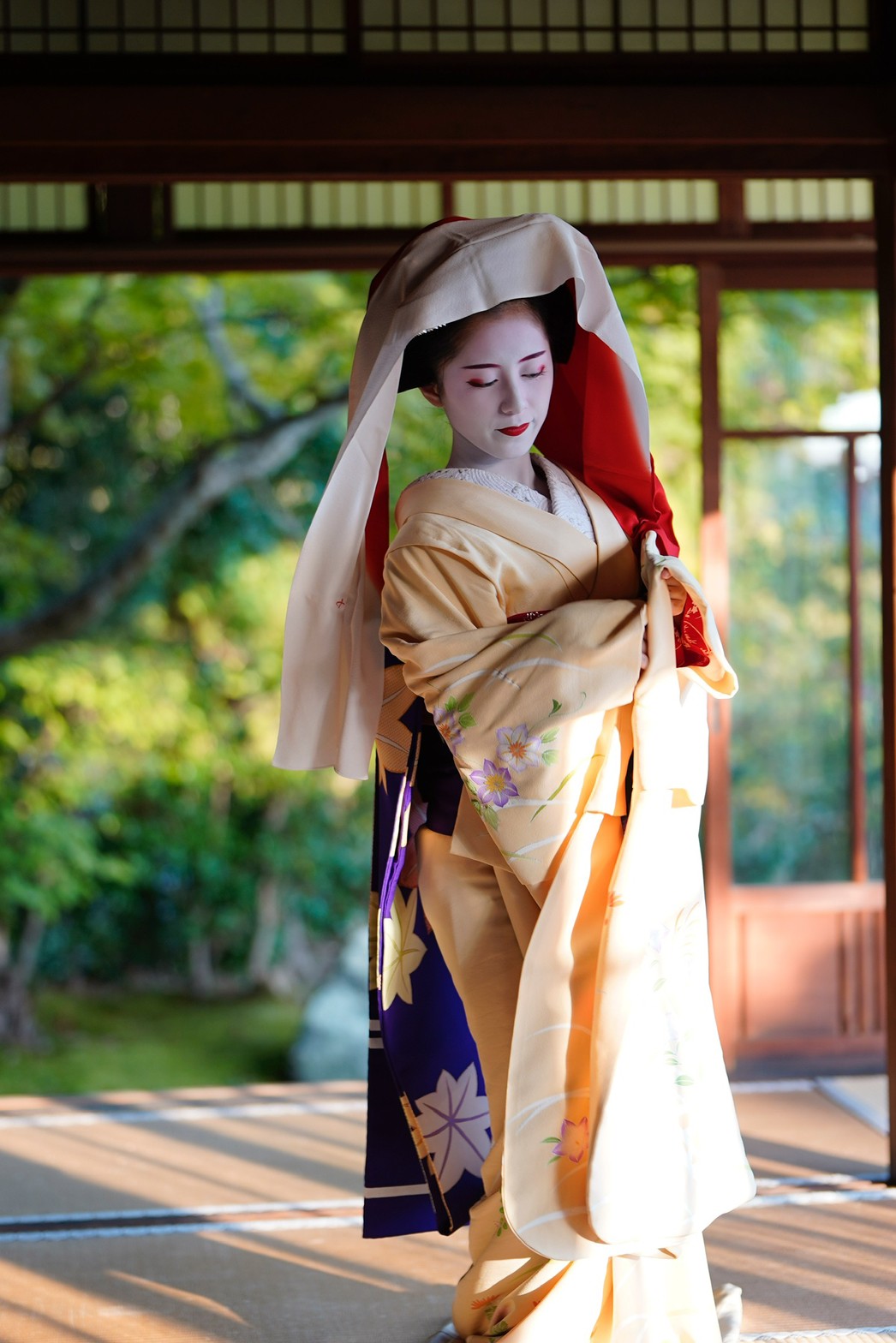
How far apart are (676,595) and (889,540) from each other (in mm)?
1046

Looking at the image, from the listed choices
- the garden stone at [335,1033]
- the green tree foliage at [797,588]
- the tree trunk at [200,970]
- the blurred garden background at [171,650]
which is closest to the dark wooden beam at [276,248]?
the green tree foliage at [797,588]

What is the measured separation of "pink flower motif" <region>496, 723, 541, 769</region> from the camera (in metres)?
2.03

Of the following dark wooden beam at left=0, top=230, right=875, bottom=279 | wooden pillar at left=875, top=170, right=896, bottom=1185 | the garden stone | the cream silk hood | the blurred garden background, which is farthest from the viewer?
the garden stone

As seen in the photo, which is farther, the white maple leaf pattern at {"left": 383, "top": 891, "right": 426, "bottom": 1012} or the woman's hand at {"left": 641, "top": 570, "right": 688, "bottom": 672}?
the white maple leaf pattern at {"left": 383, "top": 891, "right": 426, "bottom": 1012}

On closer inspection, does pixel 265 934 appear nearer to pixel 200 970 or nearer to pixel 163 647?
pixel 200 970

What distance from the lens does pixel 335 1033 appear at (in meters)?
7.14

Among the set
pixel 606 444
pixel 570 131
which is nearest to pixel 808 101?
pixel 570 131

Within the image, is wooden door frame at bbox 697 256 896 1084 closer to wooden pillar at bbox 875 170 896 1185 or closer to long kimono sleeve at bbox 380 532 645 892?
wooden pillar at bbox 875 170 896 1185

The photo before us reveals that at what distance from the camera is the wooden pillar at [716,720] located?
12.9 ft

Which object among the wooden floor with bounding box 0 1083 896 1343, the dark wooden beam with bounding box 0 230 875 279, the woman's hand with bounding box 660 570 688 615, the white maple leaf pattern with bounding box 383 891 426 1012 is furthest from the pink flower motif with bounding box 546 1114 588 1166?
the dark wooden beam with bounding box 0 230 875 279

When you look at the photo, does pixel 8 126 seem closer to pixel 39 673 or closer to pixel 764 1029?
pixel 764 1029

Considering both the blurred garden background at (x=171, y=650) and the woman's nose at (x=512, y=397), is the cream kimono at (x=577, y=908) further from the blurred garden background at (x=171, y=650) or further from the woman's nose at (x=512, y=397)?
the blurred garden background at (x=171, y=650)

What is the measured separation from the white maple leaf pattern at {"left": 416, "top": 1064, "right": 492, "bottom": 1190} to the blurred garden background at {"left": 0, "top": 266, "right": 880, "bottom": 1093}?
344cm

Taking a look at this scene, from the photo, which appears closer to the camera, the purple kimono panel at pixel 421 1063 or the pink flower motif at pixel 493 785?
the pink flower motif at pixel 493 785
